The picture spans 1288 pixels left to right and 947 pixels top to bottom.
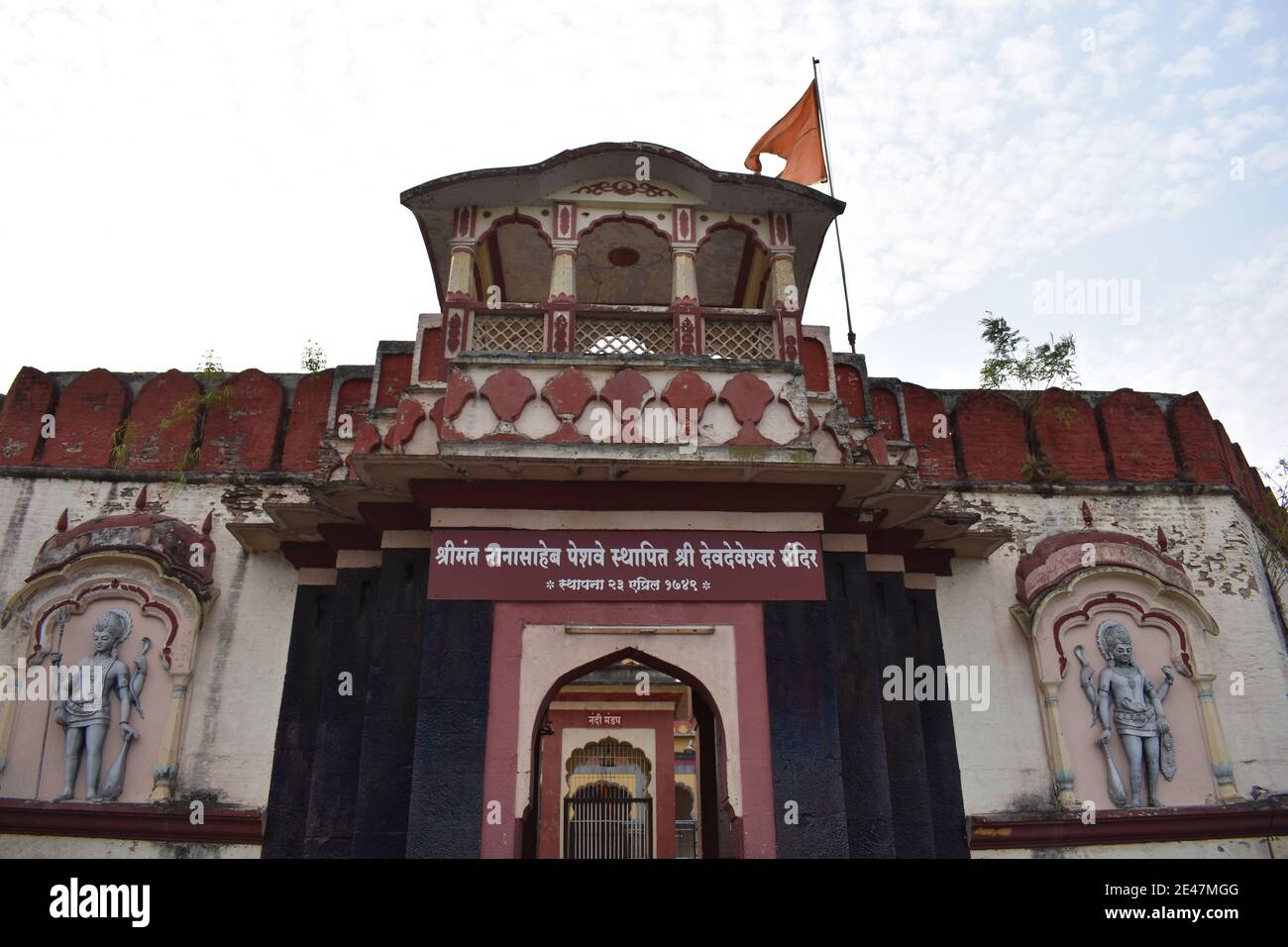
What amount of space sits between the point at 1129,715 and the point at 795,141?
22.5 feet

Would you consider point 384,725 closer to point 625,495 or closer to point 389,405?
point 625,495

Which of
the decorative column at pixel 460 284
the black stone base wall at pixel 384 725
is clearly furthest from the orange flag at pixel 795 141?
the black stone base wall at pixel 384 725

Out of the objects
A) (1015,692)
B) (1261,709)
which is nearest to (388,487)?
(1015,692)

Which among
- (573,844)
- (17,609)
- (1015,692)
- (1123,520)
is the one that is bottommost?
(573,844)

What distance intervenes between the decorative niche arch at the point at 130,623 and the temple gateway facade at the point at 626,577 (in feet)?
0.10

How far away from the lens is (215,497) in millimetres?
9352

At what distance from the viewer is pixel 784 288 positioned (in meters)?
8.55

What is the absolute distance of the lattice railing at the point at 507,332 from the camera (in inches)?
322

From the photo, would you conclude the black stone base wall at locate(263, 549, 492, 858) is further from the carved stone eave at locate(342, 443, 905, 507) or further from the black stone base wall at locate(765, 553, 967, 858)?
the black stone base wall at locate(765, 553, 967, 858)

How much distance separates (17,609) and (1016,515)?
A: 9585mm

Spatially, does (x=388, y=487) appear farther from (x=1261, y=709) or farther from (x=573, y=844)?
(x=573, y=844)

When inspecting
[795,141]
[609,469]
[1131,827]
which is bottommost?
[1131,827]

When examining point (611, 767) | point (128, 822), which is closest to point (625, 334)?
point (128, 822)

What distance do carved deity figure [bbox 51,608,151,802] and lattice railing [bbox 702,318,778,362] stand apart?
581 cm
